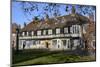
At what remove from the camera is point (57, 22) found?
2.45 meters

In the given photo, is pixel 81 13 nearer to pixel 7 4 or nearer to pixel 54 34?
pixel 54 34

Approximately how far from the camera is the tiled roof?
7.75 ft

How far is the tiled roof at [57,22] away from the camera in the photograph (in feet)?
7.75

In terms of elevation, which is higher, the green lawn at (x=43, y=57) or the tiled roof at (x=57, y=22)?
the tiled roof at (x=57, y=22)

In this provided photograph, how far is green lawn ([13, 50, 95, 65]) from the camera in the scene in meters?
2.30

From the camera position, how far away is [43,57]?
239cm

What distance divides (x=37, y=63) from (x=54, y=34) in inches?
15.9

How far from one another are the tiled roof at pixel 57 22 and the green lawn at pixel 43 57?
29 cm

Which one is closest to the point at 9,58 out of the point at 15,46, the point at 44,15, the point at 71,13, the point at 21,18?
the point at 15,46

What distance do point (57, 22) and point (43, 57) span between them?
46 centimetres

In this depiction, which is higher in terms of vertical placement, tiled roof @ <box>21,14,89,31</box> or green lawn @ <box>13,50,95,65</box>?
tiled roof @ <box>21,14,89,31</box>

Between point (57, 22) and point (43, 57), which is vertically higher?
point (57, 22)

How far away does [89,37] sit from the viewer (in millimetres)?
2605

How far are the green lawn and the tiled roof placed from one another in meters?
0.29
